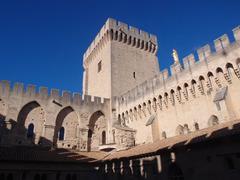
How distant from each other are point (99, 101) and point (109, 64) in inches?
199

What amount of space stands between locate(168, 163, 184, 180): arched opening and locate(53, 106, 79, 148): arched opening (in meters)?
11.3

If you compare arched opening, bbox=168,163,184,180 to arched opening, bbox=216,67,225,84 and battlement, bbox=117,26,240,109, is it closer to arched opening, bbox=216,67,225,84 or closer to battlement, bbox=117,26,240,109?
arched opening, bbox=216,67,225,84

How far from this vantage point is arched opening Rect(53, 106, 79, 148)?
2086 centimetres

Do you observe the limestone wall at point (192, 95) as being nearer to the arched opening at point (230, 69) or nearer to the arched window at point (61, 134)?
the arched opening at point (230, 69)

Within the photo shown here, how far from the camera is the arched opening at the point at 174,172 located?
12198 millimetres

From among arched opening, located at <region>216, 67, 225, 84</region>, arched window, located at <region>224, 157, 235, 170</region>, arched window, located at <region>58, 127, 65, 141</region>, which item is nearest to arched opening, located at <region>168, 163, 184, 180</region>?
arched window, located at <region>224, 157, 235, 170</region>

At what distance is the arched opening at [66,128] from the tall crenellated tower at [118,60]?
5020 mm

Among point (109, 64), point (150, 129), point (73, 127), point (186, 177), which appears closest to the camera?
point (186, 177)

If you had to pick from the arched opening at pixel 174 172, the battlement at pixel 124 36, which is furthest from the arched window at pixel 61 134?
the battlement at pixel 124 36

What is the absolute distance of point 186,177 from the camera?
11211mm

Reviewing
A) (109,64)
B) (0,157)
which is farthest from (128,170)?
(109,64)

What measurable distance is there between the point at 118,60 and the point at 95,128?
30.1 feet

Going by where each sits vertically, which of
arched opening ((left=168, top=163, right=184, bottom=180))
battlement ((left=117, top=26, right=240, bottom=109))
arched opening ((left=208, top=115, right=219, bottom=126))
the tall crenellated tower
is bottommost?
arched opening ((left=168, top=163, right=184, bottom=180))

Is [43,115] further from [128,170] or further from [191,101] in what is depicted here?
[191,101]
